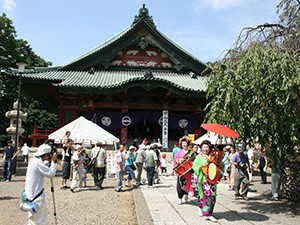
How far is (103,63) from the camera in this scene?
21.2m

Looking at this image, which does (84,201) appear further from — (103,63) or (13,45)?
(13,45)

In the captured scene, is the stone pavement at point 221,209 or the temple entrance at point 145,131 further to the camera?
the temple entrance at point 145,131

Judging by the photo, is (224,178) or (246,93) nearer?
(246,93)

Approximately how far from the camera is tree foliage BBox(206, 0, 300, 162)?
6.12 m

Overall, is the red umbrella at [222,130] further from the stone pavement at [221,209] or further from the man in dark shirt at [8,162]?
the man in dark shirt at [8,162]

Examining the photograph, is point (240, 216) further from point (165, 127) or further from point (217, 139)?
point (165, 127)

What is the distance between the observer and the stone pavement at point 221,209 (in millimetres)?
6329

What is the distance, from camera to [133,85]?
18062 millimetres

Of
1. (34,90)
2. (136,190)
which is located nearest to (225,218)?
(136,190)

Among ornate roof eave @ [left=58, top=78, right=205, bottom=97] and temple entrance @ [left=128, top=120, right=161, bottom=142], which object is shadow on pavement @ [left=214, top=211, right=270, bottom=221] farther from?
temple entrance @ [left=128, top=120, right=161, bottom=142]

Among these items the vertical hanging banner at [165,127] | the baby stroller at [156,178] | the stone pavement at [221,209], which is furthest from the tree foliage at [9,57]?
the stone pavement at [221,209]

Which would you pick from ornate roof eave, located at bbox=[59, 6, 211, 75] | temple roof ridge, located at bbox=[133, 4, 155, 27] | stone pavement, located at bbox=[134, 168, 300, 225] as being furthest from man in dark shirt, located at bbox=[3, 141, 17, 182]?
temple roof ridge, located at bbox=[133, 4, 155, 27]

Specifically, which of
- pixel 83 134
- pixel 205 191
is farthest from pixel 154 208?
pixel 83 134

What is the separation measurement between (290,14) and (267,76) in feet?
8.67
